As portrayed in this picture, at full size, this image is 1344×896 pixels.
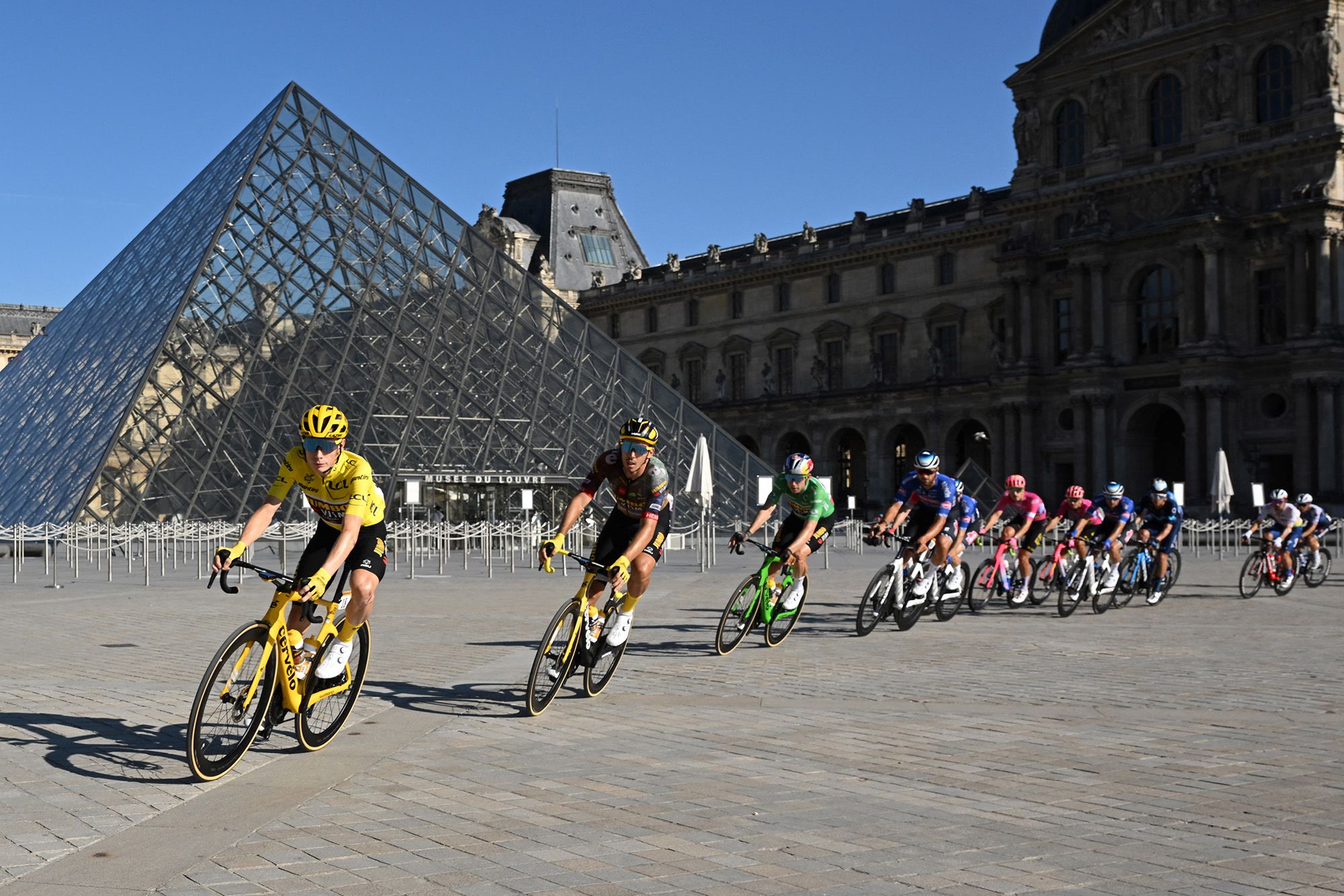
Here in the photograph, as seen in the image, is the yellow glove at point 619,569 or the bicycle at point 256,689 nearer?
the bicycle at point 256,689

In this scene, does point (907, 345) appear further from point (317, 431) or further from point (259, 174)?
point (317, 431)

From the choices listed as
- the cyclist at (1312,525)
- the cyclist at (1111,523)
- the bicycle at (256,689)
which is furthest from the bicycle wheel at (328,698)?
the cyclist at (1312,525)

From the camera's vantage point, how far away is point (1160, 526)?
1892 centimetres

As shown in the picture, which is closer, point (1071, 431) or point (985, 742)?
point (985, 742)

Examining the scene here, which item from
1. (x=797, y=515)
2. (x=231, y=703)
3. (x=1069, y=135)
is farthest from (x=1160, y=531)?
(x=1069, y=135)

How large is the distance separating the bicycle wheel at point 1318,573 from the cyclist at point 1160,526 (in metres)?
4.59

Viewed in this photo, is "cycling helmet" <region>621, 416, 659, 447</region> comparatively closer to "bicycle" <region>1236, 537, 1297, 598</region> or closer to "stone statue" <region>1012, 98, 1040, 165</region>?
"bicycle" <region>1236, 537, 1297, 598</region>

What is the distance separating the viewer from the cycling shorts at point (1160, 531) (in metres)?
18.8

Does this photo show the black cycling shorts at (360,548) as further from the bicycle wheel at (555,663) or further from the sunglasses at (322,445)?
the bicycle wheel at (555,663)

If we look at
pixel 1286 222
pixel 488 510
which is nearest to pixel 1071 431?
pixel 1286 222

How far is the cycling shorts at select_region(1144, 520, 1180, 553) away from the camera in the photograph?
1877cm

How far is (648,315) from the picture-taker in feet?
259

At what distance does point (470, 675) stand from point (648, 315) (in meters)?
68.7

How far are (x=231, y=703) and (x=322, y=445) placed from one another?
129 cm
